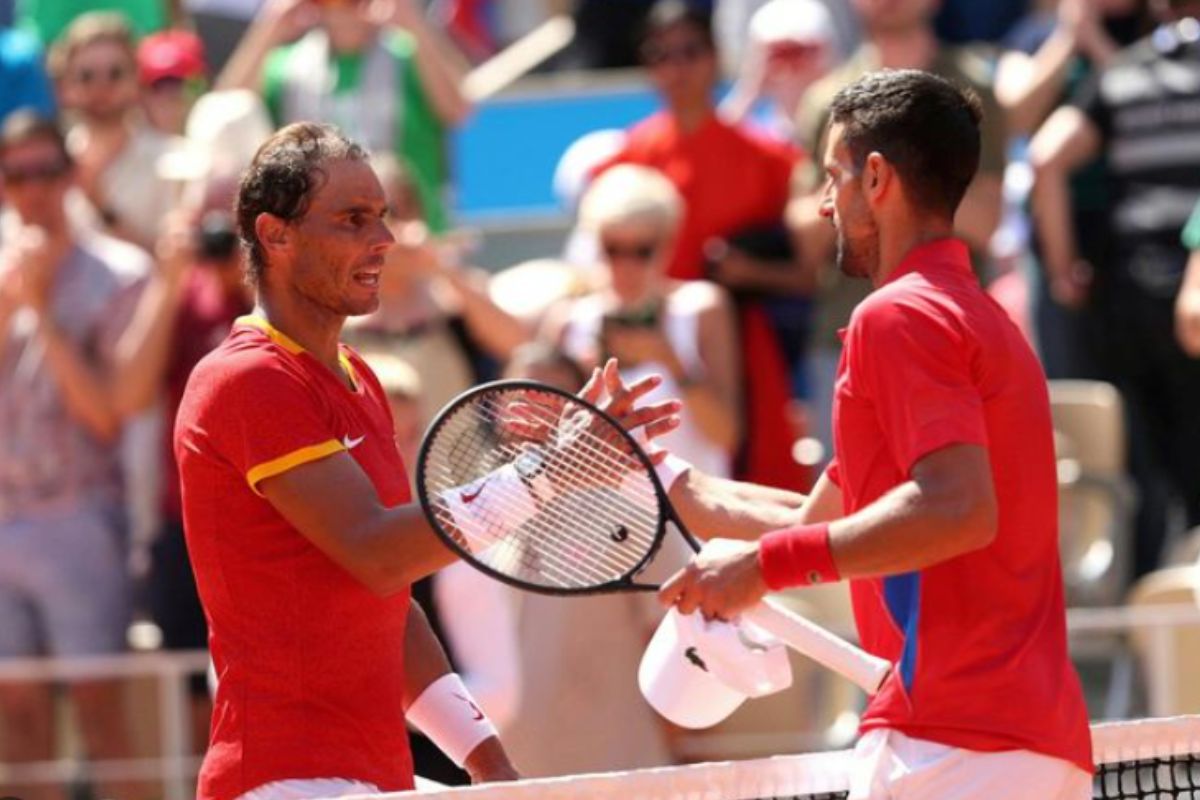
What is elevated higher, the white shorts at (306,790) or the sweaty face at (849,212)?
the sweaty face at (849,212)

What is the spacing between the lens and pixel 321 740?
4504 millimetres

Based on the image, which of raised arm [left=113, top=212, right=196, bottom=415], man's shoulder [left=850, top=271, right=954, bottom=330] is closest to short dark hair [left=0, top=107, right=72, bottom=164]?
raised arm [left=113, top=212, right=196, bottom=415]

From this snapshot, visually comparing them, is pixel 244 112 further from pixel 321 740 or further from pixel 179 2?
pixel 321 740

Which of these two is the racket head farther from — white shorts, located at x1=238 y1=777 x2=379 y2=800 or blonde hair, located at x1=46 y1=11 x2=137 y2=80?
blonde hair, located at x1=46 y1=11 x2=137 y2=80

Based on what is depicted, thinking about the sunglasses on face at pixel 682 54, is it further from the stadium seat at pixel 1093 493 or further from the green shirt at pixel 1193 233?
the green shirt at pixel 1193 233

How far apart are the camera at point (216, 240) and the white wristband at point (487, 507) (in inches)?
178

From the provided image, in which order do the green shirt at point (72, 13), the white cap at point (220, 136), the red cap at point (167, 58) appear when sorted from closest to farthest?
the white cap at point (220, 136), the red cap at point (167, 58), the green shirt at point (72, 13)

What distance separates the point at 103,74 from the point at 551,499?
18.2ft

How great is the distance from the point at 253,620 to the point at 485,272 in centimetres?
611

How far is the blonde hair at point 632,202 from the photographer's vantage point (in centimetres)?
844

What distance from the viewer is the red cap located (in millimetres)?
10398

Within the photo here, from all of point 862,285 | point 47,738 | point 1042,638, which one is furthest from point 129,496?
point 1042,638

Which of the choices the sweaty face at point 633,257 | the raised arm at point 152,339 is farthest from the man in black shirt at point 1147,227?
the raised arm at point 152,339

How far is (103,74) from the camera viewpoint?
31.7 ft
